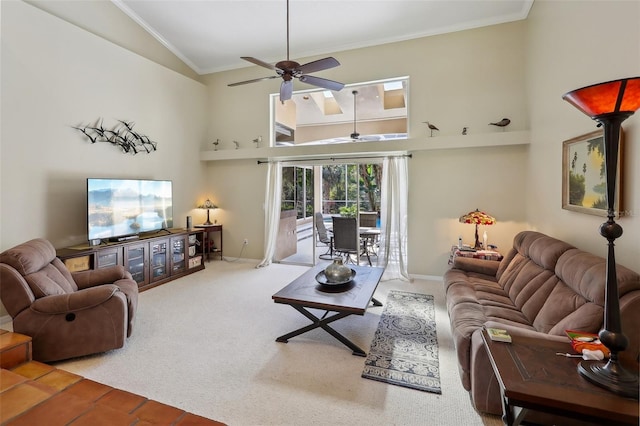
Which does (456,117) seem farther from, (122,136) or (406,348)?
(122,136)

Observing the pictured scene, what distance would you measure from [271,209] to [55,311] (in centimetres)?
383

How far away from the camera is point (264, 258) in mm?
5977

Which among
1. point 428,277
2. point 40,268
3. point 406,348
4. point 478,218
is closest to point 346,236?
point 428,277

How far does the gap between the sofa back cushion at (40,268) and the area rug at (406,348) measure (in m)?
2.91

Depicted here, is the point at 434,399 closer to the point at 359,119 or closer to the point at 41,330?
the point at 41,330

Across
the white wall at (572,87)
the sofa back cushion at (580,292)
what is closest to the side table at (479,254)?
the white wall at (572,87)

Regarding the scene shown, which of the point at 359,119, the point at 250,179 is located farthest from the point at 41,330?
the point at 359,119

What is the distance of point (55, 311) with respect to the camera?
2471 millimetres

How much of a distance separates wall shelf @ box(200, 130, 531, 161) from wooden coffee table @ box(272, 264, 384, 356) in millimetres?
2528

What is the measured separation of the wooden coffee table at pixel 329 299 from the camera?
265cm

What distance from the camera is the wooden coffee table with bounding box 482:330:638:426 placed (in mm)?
1179

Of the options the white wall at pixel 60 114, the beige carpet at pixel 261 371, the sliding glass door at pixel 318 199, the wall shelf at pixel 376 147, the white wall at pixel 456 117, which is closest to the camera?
the beige carpet at pixel 261 371

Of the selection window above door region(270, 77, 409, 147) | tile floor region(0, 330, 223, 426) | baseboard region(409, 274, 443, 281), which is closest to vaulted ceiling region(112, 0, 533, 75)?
window above door region(270, 77, 409, 147)

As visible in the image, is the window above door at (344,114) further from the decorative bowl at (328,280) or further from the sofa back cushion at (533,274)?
the decorative bowl at (328,280)
